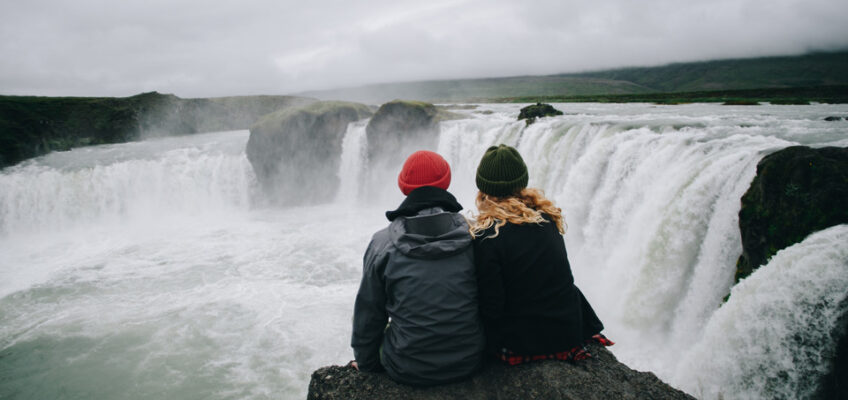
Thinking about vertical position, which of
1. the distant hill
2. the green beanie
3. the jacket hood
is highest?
the distant hill

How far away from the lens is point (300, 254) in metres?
13.9

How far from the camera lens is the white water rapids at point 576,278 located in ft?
14.5

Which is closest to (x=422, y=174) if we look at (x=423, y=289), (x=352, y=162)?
(x=423, y=289)

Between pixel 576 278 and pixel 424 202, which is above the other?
pixel 424 202

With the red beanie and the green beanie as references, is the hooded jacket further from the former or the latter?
the green beanie


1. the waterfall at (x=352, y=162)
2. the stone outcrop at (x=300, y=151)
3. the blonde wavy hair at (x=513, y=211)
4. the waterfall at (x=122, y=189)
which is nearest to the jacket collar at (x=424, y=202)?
the blonde wavy hair at (x=513, y=211)

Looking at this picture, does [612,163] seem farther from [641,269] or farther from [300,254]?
[300,254]

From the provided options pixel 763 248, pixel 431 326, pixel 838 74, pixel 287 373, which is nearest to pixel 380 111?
pixel 287 373

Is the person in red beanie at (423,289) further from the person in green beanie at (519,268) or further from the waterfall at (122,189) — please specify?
the waterfall at (122,189)

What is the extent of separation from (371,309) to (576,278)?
28.5 ft

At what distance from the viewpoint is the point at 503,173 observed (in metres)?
Answer: 2.71

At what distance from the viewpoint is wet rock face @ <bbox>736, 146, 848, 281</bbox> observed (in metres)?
4.82

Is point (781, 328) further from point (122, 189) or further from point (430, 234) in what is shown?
point (122, 189)

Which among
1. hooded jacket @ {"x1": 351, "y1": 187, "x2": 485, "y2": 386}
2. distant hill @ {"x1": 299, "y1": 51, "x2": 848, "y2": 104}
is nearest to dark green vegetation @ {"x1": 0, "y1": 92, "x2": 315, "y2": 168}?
hooded jacket @ {"x1": 351, "y1": 187, "x2": 485, "y2": 386}
